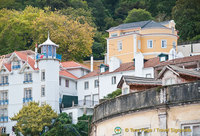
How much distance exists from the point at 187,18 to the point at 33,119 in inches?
1837

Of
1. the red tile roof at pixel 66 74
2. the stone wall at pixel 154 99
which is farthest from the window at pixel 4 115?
the stone wall at pixel 154 99

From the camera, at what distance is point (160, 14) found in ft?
462

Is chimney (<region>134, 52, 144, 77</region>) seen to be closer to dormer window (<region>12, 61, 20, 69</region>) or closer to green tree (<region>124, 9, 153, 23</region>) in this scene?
dormer window (<region>12, 61, 20, 69</region>)

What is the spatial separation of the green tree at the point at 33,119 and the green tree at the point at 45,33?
1039 inches

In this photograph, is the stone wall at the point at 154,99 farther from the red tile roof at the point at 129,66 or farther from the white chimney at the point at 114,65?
the white chimney at the point at 114,65

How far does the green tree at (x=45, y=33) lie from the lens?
Result: 114 metres

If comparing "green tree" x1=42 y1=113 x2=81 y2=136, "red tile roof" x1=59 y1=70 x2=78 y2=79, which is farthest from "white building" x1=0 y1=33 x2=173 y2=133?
"green tree" x1=42 y1=113 x2=81 y2=136

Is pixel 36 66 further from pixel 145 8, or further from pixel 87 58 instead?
pixel 145 8

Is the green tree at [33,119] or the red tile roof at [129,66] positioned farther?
the red tile roof at [129,66]

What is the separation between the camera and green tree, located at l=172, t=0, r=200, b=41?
120875 millimetres

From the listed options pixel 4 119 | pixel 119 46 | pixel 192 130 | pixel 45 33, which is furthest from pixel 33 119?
pixel 192 130

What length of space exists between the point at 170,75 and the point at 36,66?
56.8 meters

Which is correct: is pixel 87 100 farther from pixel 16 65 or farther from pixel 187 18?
pixel 187 18

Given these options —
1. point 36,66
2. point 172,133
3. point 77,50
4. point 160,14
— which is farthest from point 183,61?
point 160,14
